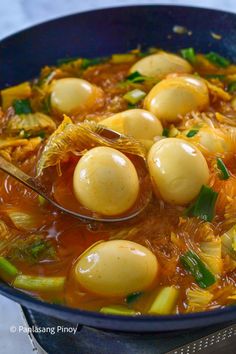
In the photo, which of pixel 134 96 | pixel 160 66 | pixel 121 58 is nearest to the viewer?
pixel 134 96

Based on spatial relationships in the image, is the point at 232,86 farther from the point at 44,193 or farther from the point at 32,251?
the point at 32,251

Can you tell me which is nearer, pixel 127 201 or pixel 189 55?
pixel 127 201

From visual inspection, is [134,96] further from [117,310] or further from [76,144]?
[117,310]

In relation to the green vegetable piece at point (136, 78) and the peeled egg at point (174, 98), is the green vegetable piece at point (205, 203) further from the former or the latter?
the green vegetable piece at point (136, 78)

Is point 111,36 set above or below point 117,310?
above

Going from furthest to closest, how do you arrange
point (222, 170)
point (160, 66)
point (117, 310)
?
point (160, 66) < point (222, 170) < point (117, 310)

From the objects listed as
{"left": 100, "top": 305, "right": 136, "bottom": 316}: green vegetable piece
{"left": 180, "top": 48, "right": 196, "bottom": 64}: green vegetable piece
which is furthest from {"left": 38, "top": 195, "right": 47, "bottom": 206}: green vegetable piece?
{"left": 180, "top": 48, "right": 196, "bottom": 64}: green vegetable piece

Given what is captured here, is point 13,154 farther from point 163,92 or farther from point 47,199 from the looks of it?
point 163,92

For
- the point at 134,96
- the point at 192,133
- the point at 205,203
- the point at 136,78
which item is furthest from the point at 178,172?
the point at 136,78
